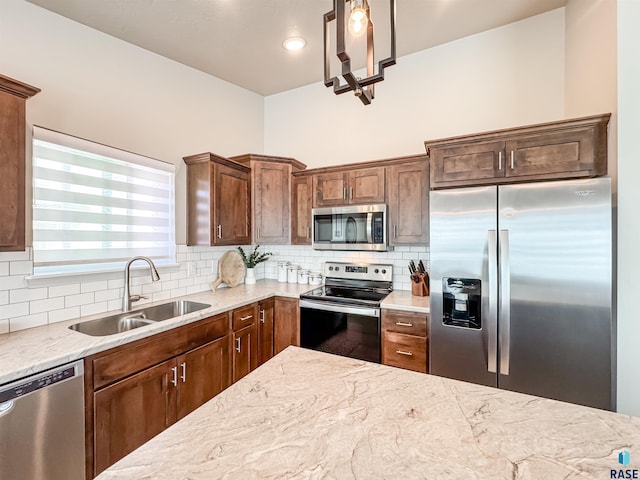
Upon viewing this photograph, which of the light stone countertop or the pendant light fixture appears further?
the light stone countertop

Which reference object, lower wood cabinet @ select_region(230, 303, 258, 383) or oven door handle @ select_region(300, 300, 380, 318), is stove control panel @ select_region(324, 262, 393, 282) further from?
lower wood cabinet @ select_region(230, 303, 258, 383)

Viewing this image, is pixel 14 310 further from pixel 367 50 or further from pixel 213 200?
pixel 367 50

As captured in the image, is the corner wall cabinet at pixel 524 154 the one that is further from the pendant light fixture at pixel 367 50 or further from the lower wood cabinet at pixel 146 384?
the lower wood cabinet at pixel 146 384

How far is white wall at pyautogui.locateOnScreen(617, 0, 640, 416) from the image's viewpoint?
1676 mm

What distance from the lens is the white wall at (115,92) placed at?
1929 mm

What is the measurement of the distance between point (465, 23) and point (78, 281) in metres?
3.53

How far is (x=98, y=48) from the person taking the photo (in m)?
2.26

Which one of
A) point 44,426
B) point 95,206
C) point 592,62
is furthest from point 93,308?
point 592,62

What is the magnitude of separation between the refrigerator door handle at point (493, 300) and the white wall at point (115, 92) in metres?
2.53

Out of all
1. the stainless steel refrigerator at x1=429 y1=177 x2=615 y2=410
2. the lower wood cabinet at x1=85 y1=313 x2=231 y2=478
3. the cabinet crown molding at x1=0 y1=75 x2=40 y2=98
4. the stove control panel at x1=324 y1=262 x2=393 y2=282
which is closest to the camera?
the cabinet crown molding at x1=0 y1=75 x2=40 y2=98

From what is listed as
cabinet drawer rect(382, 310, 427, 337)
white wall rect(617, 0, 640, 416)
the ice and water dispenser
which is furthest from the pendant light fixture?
cabinet drawer rect(382, 310, 427, 337)

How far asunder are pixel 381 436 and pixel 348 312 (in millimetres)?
1736

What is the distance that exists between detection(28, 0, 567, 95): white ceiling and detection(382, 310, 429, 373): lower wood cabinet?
2323mm

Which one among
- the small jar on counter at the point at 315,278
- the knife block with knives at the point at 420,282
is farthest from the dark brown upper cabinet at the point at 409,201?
the small jar on counter at the point at 315,278
